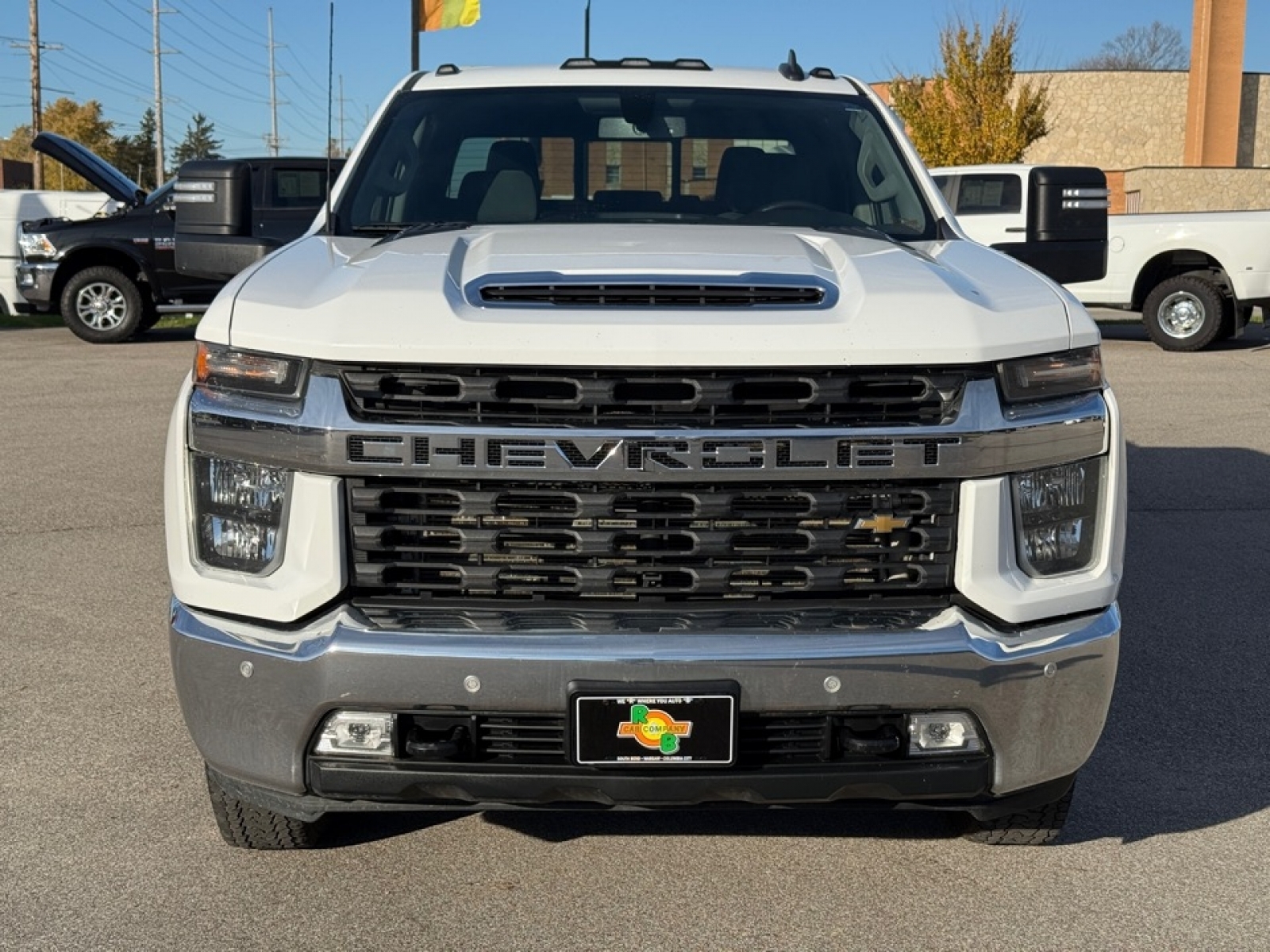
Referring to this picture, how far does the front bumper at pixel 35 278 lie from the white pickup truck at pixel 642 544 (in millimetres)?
14609

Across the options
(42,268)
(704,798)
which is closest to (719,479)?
(704,798)

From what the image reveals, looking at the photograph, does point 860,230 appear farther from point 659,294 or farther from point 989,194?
point 989,194

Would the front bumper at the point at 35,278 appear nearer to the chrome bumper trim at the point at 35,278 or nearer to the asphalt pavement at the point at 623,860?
the chrome bumper trim at the point at 35,278

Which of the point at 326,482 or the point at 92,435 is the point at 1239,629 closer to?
the point at 326,482

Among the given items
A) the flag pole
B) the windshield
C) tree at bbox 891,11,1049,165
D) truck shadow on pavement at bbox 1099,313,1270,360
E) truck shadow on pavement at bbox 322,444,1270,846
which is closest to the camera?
truck shadow on pavement at bbox 322,444,1270,846

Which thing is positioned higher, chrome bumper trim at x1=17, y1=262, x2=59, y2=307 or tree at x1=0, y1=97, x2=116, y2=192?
tree at x1=0, y1=97, x2=116, y2=192

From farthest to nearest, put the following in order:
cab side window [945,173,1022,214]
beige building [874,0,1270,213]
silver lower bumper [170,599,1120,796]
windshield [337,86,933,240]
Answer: beige building [874,0,1270,213]
cab side window [945,173,1022,214]
windshield [337,86,933,240]
silver lower bumper [170,599,1120,796]

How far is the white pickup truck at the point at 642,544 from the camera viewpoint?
317 cm

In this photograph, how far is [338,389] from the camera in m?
3.21

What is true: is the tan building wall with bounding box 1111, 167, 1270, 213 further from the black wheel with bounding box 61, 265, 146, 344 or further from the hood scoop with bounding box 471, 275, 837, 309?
the hood scoop with bounding box 471, 275, 837, 309

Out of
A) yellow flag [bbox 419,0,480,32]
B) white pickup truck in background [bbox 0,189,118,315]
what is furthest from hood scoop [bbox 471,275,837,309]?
yellow flag [bbox 419,0,480,32]

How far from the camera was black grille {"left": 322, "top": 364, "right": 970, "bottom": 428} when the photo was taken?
126 inches

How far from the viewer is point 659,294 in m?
3.42

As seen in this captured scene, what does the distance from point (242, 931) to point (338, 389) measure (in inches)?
47.9
